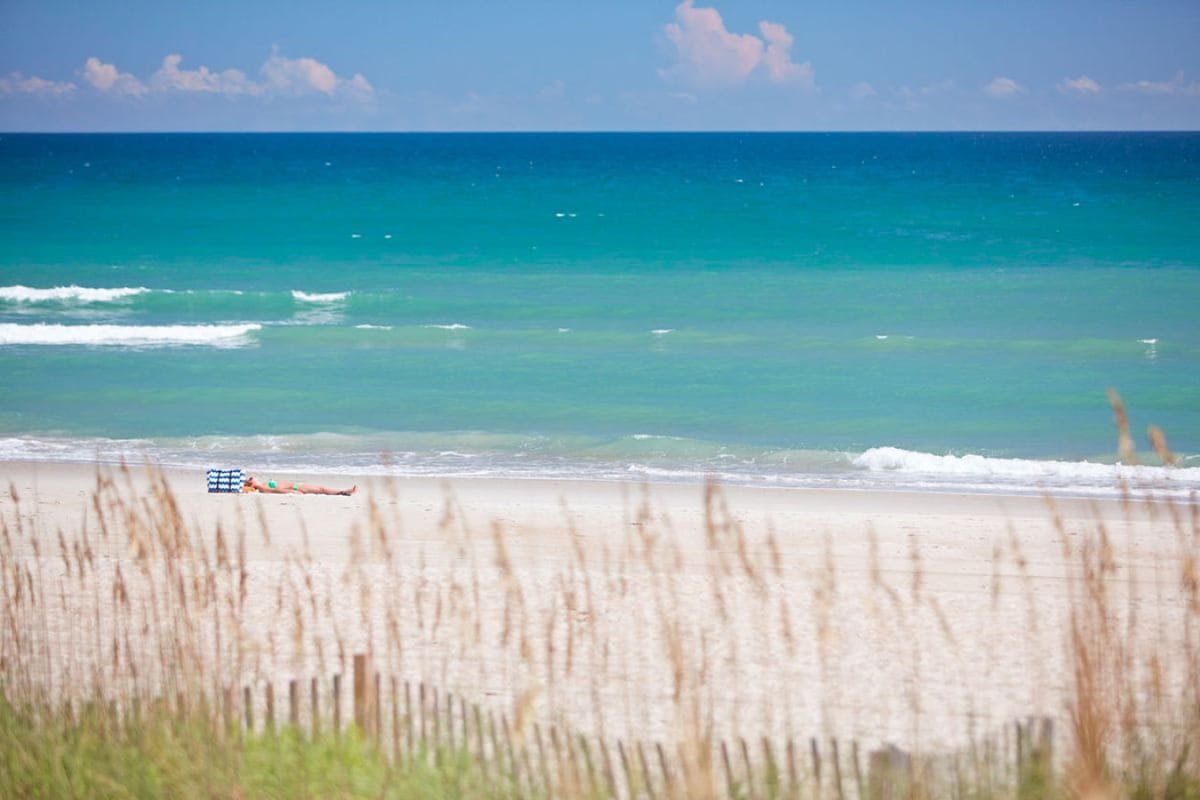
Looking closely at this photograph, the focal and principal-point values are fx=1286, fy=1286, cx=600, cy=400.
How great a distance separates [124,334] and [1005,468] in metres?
19.1

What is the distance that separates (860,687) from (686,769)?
4.13 meters

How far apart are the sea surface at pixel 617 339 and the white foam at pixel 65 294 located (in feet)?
0.60

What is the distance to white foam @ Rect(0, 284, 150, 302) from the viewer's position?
32.2 metres

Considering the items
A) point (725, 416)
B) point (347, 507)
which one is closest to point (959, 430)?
point (725, 416)

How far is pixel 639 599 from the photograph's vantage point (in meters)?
9.64

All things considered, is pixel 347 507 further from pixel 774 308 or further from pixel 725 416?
pixel 774 308

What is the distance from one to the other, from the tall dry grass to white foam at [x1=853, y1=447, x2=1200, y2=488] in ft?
4.33

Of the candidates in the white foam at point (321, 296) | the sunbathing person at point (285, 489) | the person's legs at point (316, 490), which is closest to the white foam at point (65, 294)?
the white foam at point (321, 296)

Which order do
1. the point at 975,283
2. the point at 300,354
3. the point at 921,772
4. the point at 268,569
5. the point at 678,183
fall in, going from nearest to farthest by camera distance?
the point at 921,772, the point at 268,569, the point at 300,354, the point at 975,283, the point at 678,183

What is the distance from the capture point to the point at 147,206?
62.4 metres

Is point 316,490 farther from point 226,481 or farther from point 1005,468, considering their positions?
point 1005,468

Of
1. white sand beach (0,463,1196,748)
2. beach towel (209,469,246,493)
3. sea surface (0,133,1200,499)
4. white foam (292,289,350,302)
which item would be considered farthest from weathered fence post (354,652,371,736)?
white foam (292,289,350,302)

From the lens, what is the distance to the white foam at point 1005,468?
14773mm

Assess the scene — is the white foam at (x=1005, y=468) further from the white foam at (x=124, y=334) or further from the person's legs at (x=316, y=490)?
the white foam at (x=124, y=334)
